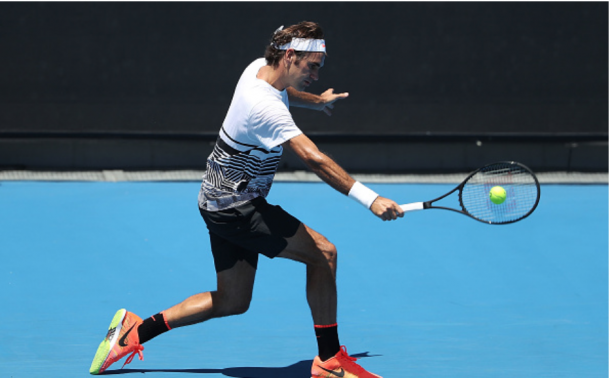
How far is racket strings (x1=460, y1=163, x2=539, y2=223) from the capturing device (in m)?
4.22

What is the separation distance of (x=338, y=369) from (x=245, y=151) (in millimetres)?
994

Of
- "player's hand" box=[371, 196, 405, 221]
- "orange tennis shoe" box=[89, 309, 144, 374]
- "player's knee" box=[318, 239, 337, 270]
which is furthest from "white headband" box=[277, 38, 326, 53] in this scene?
"orange tennis shoe" box=[89, 309, 144, 374]

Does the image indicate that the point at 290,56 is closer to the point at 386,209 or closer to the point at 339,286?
the point at 386,209

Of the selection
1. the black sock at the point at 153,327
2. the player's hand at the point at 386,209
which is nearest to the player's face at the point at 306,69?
the player's hand at the point at 386,209

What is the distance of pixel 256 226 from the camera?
3.71 m

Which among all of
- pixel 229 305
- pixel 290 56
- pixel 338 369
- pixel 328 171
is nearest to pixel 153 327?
pixel 229 305

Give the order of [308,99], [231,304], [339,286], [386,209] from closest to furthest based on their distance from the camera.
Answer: [386,209]
[231,304]
[308,99]
[339,286]

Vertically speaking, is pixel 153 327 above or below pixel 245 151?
below

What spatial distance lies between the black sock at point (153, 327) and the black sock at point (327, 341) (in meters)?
0.70

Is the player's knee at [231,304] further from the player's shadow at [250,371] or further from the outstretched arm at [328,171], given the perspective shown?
the outstretched arm at [328,171]

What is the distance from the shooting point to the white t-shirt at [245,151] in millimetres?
3596

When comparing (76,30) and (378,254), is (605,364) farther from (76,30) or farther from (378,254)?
(76,30)

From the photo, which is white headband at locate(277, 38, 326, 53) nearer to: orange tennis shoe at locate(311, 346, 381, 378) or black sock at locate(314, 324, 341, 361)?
black sock at locate(314, 324, 341, 361)

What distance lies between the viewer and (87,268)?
5680mm
